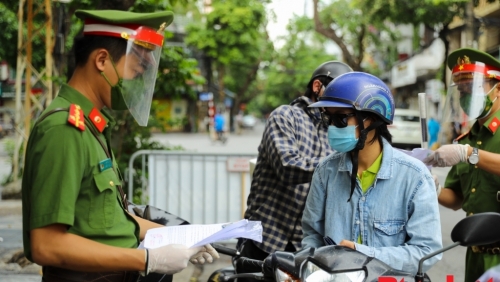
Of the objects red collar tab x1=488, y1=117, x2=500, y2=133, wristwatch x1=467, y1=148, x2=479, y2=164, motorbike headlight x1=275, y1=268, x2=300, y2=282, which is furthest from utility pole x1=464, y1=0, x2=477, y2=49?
motorbike headlight x1=275, y1=268, x2=300, y2=282

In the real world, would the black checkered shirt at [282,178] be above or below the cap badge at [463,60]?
below

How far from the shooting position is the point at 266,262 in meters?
2.40

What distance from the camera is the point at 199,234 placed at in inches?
96.4

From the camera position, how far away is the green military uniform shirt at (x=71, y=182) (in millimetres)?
2178

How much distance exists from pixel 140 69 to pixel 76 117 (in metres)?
0.40

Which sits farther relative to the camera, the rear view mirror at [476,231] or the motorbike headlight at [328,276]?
the rear view mirror at [476,231]

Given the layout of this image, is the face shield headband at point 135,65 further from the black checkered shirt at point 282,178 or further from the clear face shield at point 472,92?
the clear face shield at point 472,92

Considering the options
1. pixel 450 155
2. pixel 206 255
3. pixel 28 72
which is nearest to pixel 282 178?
pixel 450 155

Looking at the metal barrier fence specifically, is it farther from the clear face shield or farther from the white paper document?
the white paper document

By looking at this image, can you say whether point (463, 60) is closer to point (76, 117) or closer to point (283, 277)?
point (283, 277)

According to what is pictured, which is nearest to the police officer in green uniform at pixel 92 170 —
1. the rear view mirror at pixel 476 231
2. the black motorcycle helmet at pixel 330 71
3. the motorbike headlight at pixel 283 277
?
the motorbike headlight at pixel 283 277

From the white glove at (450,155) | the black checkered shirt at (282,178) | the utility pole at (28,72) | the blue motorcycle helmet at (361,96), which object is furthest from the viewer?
the utility pole at (28,72)

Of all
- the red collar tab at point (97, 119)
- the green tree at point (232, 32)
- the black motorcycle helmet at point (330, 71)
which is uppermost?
the green tree at point (232, 32)

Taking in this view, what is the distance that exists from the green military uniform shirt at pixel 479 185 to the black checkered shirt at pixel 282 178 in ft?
2.79
